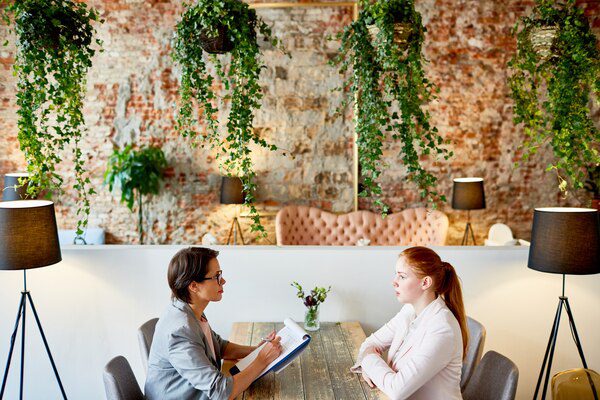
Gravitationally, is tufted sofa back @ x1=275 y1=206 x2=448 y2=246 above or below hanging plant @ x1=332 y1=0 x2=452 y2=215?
below

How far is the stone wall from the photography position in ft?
22.0

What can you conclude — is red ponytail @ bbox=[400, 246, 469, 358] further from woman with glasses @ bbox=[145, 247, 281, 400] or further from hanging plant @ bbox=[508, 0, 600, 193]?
hanging plant @ bbox=[508, 0, 600, 193]

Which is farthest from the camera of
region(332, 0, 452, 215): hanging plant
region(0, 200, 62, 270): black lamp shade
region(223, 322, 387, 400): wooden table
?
region(332, 0, 452, 215): hanging plant

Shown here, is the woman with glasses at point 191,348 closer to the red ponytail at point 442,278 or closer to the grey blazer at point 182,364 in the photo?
the grey blazer at point 182,364

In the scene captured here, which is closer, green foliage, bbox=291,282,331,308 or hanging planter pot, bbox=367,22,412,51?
green foliage, bbox=291,282,331,308

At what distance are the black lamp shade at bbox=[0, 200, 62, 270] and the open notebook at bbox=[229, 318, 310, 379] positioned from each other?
1.21 metres

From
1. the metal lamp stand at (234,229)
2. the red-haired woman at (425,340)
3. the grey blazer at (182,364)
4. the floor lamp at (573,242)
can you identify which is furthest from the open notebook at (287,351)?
the metal lamp stand at (234,229)

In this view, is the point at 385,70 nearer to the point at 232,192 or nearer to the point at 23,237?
the point at 23,237

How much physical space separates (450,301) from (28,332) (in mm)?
2550

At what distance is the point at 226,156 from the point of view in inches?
263

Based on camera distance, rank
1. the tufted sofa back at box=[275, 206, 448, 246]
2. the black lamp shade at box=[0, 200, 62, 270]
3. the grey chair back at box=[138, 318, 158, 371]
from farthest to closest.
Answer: the tufted sofa back at box=[275, 206, 448, 246] < the black lamp shade at box=[0, 200, 62, 270] < the grey chair back at box=[138, 318, 158, 371]

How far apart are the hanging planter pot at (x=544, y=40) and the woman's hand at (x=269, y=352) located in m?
2.63

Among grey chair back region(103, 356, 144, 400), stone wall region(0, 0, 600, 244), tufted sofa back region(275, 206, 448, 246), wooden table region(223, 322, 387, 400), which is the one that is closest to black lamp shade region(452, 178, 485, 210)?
tufted sofa back region(275, 206, 448, 246)

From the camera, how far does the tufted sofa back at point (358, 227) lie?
665 centimetres
